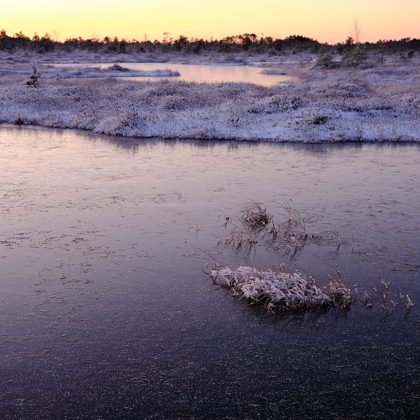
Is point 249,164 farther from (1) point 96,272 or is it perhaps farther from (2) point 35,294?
(2) point 35,294

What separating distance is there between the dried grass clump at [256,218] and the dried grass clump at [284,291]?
340cm

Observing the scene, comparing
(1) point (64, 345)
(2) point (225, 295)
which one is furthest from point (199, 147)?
(1) point (64, 345)

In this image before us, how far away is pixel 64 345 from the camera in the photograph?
24.9ft

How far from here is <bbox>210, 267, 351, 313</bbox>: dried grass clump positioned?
8.89m

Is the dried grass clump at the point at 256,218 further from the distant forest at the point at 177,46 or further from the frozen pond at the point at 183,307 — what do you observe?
the distant forest at the point at 177,46

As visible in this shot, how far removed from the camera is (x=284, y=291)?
9117mm

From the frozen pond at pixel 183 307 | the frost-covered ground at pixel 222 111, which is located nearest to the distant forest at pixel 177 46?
the frost-covered ground at pixel 222 111

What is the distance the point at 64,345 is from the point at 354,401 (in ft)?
14.5

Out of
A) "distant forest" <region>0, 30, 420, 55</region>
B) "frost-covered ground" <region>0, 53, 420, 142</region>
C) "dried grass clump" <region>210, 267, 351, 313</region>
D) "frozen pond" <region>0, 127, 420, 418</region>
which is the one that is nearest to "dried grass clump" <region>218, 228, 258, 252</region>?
"frozen pond" <region>0, 127, 420, 418</region>

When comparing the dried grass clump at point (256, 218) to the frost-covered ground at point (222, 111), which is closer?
the dried grass clump at point (256, 218)

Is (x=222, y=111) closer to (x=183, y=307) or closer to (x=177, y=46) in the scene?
(x=183, y=307)

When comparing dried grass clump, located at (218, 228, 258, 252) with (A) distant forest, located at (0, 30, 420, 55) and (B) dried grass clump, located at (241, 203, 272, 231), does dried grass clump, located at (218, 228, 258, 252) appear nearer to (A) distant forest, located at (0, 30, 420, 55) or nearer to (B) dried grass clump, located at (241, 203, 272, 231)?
(B) dried grass clump, located at (241, 203, 272, 231)

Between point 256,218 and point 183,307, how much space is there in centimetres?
497

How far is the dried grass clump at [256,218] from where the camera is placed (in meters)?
13.0
